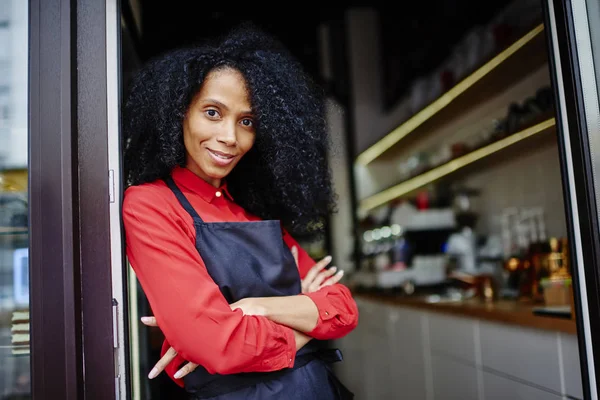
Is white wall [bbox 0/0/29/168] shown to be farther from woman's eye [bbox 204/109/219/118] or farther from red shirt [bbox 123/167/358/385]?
woman's eye [bbox 204/109/219/118]

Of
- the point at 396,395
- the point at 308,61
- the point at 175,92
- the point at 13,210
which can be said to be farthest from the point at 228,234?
the point at 308,61

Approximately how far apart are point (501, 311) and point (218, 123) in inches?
68.7

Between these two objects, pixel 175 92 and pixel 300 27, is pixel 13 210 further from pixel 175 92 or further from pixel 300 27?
pixel 300 27

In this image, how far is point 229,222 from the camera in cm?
152

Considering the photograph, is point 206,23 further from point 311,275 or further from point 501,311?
point 311,275

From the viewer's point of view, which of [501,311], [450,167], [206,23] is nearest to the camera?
[501,311]

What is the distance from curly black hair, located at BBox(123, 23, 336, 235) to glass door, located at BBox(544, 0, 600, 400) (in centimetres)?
66

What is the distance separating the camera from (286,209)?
1.87 m

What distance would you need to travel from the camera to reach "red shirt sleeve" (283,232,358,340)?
4.86ft

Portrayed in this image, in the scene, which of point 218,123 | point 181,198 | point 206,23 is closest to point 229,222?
point 181,198

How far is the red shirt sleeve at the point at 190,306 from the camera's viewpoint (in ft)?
4.19

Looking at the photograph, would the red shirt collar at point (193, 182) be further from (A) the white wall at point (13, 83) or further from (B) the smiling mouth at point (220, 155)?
(A) the white wall at point (13, 83)

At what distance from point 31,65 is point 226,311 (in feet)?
2.33

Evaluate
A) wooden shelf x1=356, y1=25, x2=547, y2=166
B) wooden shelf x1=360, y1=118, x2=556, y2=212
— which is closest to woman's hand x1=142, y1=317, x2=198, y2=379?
wooden shelf x1=360, y1=118, x2=556, y2=212
